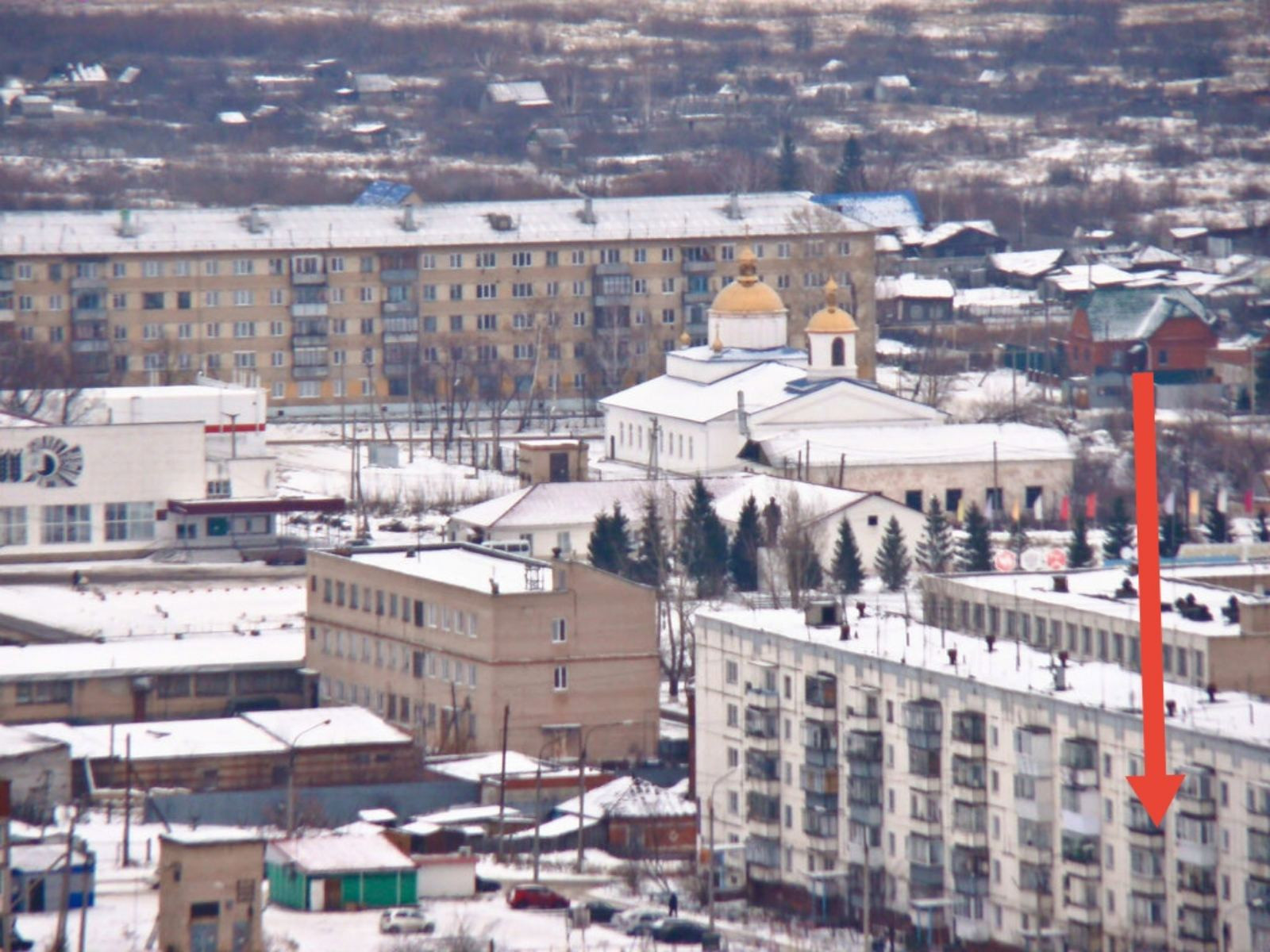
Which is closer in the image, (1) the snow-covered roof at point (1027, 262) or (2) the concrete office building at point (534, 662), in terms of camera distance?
(2) the concrete office building at point (534, 662)

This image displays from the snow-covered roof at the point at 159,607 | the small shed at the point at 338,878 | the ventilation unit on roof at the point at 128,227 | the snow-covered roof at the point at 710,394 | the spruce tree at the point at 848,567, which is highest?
the ventilation unit on roof at the point at 128,227

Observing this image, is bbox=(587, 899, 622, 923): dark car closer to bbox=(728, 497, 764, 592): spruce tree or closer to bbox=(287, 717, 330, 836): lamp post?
bbox=(287, 717, 330, 836): lamp post

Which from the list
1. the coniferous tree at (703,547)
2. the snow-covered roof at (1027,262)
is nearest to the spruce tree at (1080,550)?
the coniferous tree at (703,547)

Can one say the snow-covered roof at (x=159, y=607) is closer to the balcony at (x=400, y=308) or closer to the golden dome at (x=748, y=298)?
the golden dome at (x=748, y=298)

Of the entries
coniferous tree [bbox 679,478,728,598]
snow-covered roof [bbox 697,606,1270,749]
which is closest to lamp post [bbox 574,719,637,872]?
snow-covered roof [bbox 697,606,1270,749]

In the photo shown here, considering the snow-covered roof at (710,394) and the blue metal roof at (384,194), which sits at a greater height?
the blue metal roof at (384,194)

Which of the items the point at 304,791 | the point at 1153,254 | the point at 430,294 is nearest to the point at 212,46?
the point at 1153,254

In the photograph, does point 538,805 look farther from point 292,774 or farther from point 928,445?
point 928,445
